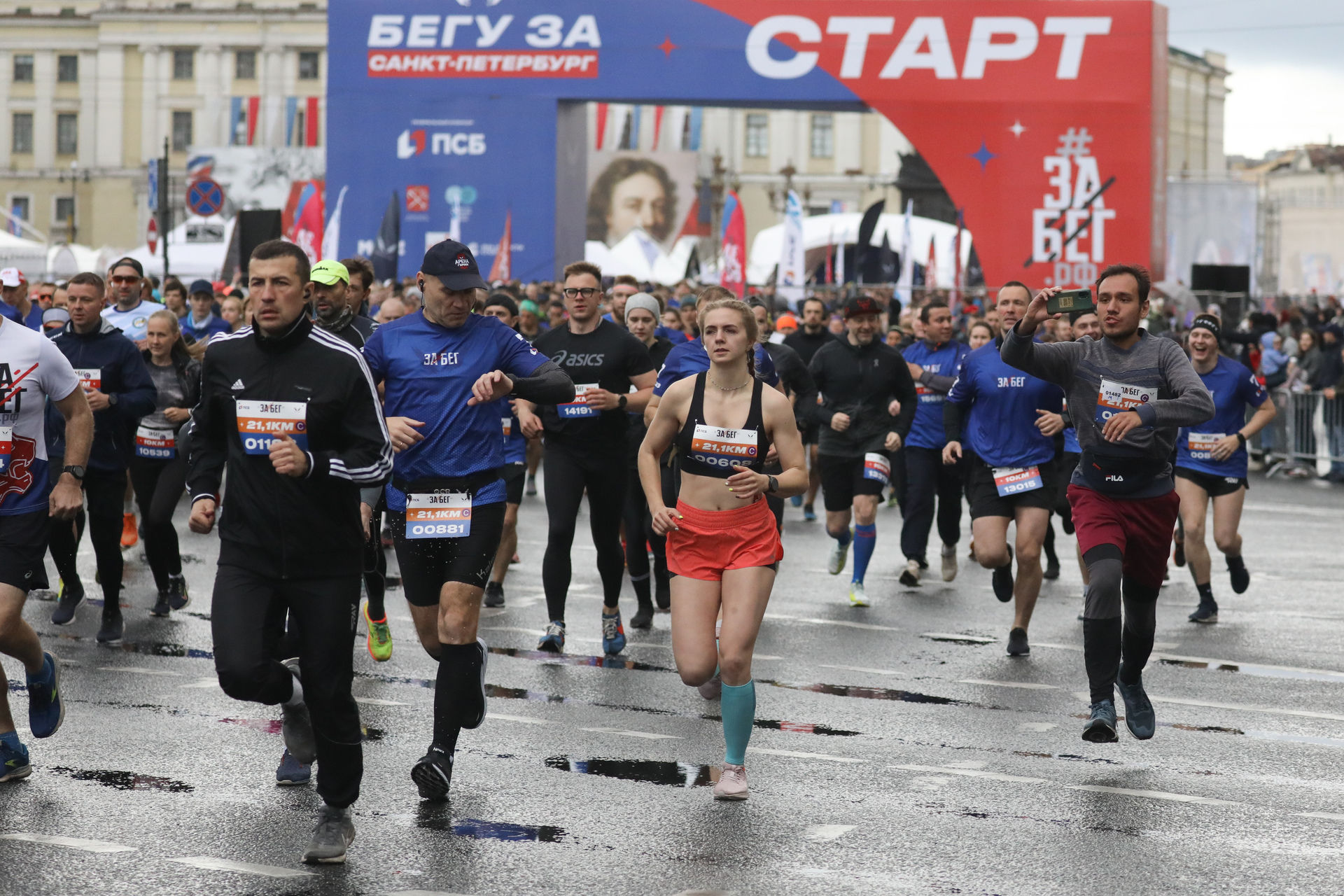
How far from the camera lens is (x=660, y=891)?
16.7 ft

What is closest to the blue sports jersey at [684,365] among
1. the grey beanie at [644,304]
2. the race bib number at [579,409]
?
the race bib number at [579,409]

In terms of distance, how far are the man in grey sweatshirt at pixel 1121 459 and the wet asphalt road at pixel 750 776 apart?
43 cm

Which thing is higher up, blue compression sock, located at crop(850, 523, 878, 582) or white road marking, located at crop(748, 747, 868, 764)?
blue compression sock, located at crop(850, 523, 878, 582)

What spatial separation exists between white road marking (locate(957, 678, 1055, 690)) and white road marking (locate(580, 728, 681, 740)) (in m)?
2.01

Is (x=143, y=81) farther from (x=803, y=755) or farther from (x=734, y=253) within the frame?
(x=803, y=755)

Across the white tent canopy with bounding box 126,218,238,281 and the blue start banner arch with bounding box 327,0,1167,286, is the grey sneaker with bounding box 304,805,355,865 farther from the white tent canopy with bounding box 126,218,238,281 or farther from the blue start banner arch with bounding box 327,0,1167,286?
the white tent canopy with bounding box 126,218,238,281

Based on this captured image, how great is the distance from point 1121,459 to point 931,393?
591cm

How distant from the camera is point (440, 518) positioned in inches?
255

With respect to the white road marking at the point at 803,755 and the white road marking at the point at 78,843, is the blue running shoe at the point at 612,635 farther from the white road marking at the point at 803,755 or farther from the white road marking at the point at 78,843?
the white road marking at the point at 78,843

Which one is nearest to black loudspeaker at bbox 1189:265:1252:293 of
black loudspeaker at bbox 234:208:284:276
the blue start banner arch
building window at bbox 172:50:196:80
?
the blue start banner arch

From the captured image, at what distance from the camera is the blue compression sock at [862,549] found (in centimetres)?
1152

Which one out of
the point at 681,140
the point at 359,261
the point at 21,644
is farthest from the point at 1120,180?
the point at 681,140

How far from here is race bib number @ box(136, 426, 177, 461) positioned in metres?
10.5

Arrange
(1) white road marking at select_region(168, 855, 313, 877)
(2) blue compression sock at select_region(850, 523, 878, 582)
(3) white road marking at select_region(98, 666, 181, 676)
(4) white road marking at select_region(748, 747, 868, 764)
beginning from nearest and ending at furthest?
(1) white road marking at select_region(168, 855, 313, 877), (4) white road marking at select_region(748, 747, 868, 764), (3) white road marking at select_region(98, 666, 181, 676), (2) blue compression sock at select_region(850, 523, 878, 582)
